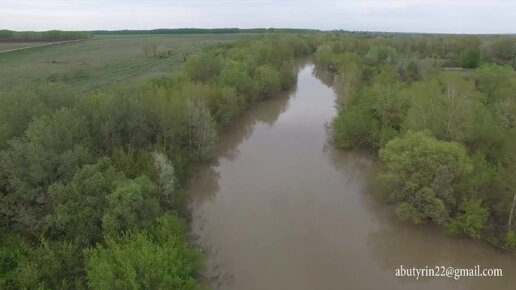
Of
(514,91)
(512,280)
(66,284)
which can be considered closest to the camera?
(66,284)

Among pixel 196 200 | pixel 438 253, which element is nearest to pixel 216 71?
pixel 196 200

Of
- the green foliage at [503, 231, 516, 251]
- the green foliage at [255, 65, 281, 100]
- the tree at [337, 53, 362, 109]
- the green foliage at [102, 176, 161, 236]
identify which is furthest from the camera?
the green foliage at [255, 65, 281, 100]

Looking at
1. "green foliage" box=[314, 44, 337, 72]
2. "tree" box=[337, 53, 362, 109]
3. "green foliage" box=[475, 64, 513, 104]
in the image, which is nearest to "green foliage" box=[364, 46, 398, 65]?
"green foliage" box=[314, 44, 337, 72]

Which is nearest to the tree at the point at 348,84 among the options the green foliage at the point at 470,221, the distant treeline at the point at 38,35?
the green foliage at the point at 470,221

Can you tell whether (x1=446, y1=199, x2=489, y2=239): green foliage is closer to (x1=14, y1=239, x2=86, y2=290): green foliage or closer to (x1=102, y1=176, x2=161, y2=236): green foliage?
(x1=102, y1=176, x2=161, y2=236): green foliage

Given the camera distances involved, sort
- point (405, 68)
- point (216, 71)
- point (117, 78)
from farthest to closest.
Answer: point (117, 78) < point (405, 68) < point (216, 71)

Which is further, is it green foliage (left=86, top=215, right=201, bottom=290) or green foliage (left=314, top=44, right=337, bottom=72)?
green foliage (left=314, top=44, right=337, bottom=72)

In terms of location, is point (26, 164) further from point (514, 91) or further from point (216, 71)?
point (514, 91)
